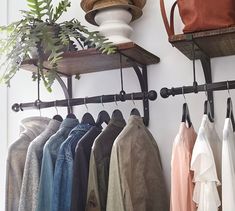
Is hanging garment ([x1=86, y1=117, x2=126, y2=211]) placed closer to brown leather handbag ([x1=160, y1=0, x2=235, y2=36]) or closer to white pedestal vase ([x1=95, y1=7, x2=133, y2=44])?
white pedestal vase ([x1=95, y1=7, x2=133, y2=44])

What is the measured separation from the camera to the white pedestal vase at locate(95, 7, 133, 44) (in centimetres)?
133

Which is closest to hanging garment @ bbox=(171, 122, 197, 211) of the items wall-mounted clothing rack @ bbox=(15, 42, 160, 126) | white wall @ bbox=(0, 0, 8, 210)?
wall-mounted clothing rack @ bbox=(15, 42, 160, 126)

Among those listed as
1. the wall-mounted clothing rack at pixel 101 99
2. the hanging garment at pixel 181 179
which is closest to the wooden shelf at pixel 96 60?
the wall-mounted clothing rack at pixel 101 99

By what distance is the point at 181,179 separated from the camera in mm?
1085

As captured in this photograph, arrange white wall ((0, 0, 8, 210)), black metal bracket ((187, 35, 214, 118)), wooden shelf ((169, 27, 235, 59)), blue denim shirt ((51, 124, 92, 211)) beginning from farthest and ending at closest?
white wall ((0, 0, 8, 210)) < black metal bracket ((187, 35, 214, 118)) < blue denim shirt ((51, 124, 92, 211)) < wooden shelf ((169, 27, 235, 59))

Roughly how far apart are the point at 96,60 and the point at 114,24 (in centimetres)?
15

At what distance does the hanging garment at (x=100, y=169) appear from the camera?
115 cm

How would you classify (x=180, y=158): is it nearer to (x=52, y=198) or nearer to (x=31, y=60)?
(x=52, y=198)

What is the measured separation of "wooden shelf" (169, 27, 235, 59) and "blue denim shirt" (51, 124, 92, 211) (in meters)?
0.49

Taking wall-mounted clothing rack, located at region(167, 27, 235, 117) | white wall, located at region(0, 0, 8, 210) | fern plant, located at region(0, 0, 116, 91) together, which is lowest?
white wall, located at region(0, 0, 8, 210)

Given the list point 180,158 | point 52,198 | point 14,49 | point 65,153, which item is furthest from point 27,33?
point 180,158

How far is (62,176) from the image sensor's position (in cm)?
124

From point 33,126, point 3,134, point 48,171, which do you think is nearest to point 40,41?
point 33,126

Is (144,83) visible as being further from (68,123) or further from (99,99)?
(68,123)
